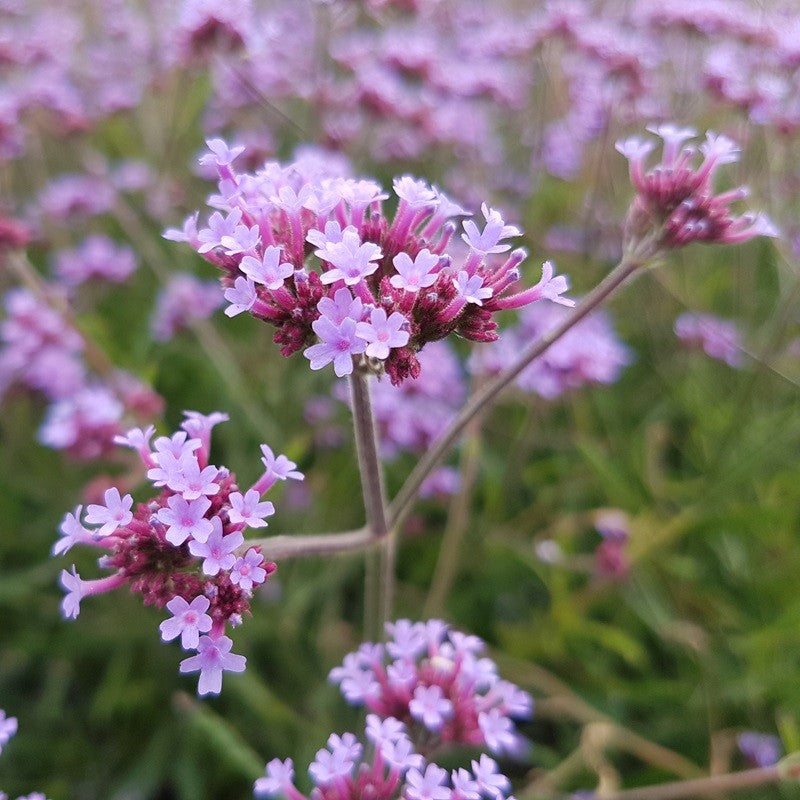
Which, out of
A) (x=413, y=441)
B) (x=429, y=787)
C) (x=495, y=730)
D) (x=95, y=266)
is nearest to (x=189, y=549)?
(x=429, y=787)

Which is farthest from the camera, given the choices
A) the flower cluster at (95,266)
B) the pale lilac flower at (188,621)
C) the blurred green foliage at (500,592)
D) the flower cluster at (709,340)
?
the flower cluster at (95,266)

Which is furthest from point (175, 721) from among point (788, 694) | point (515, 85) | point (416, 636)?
point (515, 85)

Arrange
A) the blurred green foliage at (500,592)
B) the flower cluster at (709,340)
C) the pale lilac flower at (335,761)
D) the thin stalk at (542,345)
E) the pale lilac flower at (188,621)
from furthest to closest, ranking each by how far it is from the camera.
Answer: the flower cluster at (709,340)
the blurred green foliage at (500,592)
the thin stalk at (542,345)
the pale lilac flower at (335,761)
the pale lilac flower at (188,621)

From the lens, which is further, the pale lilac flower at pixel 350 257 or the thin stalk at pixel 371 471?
the thin stalk at pixel 371 471

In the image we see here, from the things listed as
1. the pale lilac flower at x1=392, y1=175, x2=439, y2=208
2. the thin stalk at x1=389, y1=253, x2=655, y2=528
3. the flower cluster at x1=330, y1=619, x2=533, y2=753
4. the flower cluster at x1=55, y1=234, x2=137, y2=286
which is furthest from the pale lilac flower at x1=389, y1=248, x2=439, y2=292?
the flower cluster at x1=55, y1=234, x2=137, y2=286

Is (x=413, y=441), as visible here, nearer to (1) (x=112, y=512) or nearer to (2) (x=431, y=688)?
(2) (x=431, y=688)

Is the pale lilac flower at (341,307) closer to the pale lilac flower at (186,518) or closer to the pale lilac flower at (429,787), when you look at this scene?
the pale lilac flower at (186,518)

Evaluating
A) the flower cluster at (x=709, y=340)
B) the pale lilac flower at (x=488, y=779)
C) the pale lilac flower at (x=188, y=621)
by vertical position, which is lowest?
the flower cluster at (x=709, y=340)

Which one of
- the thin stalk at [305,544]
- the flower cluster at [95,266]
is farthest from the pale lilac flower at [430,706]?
the flower cluster at [95,266]

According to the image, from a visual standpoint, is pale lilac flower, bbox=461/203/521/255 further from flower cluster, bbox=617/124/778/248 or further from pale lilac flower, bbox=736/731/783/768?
pale lilac flower, bbox=736/731/783/768
